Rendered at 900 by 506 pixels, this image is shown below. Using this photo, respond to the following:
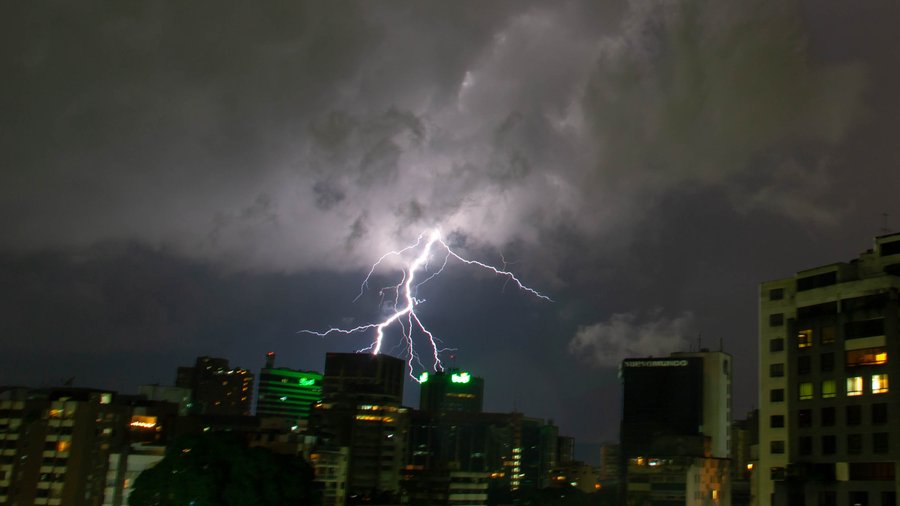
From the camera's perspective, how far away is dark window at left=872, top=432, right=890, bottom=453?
1924 inches

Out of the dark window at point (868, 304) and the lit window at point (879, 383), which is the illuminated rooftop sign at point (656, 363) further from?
the lit window at point (879, 383)

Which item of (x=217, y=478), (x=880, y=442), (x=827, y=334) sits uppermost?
(x=827, y=334)

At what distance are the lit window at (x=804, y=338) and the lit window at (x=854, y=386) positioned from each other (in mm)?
4019

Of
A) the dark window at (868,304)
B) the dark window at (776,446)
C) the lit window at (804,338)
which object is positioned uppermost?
the dark window at (868,304)

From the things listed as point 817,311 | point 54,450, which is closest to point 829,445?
point 817,311

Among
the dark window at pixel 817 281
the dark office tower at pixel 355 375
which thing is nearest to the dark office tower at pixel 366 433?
the dark office tower at pixel 355 375

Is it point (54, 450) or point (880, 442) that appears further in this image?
point (54, 450)

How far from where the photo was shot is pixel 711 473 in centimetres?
11156

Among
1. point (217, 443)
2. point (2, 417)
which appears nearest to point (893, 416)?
point (217, 443)

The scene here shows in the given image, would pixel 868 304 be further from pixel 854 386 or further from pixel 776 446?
pixel 776 446

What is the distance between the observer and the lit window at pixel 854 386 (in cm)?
5100

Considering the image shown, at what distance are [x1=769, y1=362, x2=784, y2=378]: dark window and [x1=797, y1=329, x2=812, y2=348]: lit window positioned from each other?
538 centimetres

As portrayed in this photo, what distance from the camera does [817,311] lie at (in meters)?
56.8

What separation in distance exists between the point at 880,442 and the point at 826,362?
5999 millimetres
